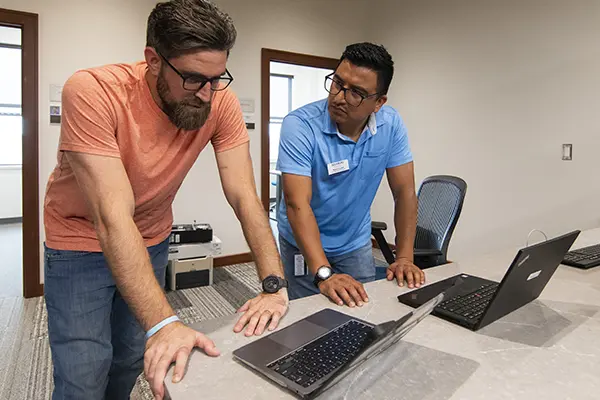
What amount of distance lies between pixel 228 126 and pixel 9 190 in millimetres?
6490

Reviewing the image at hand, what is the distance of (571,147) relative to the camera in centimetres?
304

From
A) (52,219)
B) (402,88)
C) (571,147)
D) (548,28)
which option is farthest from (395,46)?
(52,219)

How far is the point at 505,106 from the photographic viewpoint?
342cm

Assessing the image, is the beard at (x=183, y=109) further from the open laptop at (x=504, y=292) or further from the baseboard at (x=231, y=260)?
the baseboard at (x=231, y=260)

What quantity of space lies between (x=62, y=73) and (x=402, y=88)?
311 cm

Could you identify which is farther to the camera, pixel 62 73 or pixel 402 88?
pixel 402 88

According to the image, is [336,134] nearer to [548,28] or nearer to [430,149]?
[548,28]

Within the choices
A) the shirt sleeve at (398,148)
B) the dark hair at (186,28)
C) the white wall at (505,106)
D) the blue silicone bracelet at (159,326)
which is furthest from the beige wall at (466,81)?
the blue silicone bracelet at (159,326)

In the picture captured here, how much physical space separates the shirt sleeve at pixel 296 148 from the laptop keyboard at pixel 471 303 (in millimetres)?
676

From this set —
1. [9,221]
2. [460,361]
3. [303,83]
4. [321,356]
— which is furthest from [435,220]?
[9,221]

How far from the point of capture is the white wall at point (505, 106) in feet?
9.80

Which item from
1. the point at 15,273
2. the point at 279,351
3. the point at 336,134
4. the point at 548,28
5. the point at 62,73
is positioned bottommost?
the point at 15,273

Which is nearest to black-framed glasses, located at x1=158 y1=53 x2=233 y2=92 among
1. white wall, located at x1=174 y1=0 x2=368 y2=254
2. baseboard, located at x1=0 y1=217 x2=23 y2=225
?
white wall, located at x1=174 y1=0 x2=368 y2=254

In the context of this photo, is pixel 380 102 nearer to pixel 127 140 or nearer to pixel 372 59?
pixel 372 59
